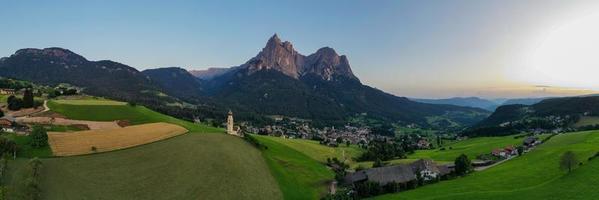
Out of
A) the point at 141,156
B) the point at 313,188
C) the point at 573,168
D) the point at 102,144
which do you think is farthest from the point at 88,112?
the point at 573,168

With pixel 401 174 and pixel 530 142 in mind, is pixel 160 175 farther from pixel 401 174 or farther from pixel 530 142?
pixel 530 142

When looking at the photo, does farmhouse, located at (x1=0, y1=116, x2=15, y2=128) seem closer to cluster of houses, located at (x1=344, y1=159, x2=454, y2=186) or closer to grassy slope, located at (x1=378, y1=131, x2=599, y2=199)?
cluster of houses, located at (x1=344, y1=159, x2=454, y2=186)

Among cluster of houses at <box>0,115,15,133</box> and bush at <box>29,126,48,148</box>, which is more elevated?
cluster of houses at <box>0,115,15,133</box>

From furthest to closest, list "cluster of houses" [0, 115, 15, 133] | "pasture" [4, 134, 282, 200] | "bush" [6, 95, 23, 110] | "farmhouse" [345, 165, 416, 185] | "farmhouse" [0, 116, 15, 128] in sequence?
"bush" [6, 95, 23, 110]
"farmhouse" [0, 116, 15, 128]
"farmhouse" [345, 165, 416, 185]
"cluster of houses" [0, 115, 15, 133]
"pasture" [4, 134, 282, 200]

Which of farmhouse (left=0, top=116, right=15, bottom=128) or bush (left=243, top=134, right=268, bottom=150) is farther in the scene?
bush (left=243, top=134, right=268, bottom=150)

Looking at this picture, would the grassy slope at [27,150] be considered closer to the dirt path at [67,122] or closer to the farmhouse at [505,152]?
the dirt path at [67,122]

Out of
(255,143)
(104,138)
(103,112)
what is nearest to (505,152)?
(255,143)

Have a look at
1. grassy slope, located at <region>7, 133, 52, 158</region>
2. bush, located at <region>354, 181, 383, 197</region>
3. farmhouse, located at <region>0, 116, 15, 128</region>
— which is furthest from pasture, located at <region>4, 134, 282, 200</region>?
farmhouse, located at <region>0, 116, 15, 128</region>
